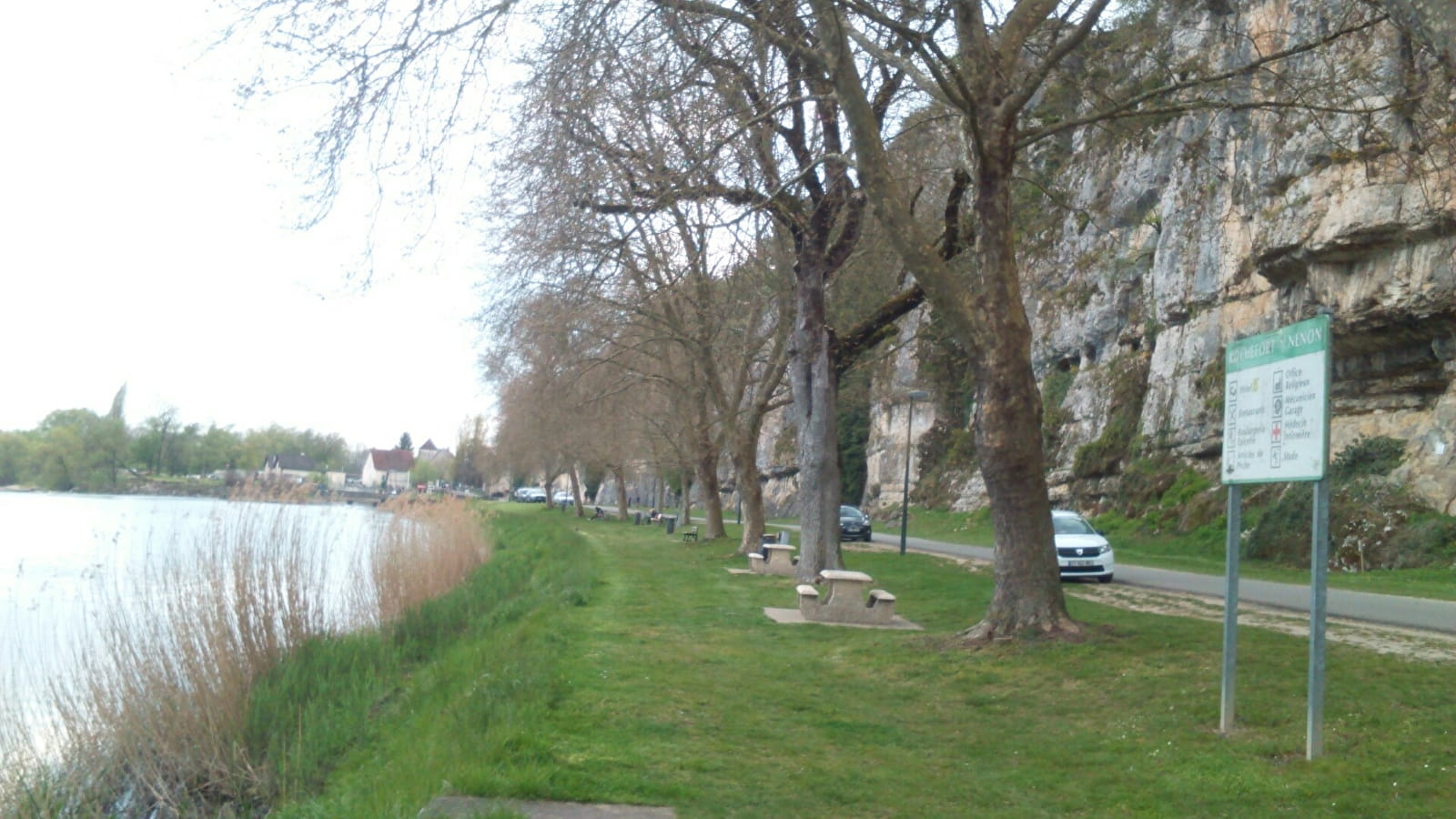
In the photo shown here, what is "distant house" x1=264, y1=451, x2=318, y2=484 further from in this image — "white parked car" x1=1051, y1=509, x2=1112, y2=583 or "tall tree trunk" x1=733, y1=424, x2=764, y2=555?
"white parked car" x1=1051, y1=509, x2=1112, y2=583

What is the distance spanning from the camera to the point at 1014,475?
1166cm

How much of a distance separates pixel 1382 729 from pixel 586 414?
105 ft

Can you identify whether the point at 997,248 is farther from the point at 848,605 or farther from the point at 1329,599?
the point at 1329,599

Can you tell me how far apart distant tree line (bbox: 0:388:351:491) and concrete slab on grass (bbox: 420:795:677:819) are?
3535 centimetres

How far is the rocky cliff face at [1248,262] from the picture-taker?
15508mm

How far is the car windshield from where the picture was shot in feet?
76.4

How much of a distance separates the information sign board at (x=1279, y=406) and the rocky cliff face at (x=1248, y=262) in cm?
428

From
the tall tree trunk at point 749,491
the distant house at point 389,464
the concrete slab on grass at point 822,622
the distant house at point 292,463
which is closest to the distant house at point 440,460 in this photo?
the distant house at point 389,464

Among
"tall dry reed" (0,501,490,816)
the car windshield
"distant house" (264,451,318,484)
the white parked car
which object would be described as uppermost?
"distant house" (264,451,318,484)

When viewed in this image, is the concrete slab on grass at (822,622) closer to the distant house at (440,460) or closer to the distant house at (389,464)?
the distant house at (389,464)

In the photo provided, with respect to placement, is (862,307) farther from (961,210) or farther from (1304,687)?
(1304,687)

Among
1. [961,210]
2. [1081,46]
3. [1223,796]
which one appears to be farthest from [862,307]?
[1223,796]

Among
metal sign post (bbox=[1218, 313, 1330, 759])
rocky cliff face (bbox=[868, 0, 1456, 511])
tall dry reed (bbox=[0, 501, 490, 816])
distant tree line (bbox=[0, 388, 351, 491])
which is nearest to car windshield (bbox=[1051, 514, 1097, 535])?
rocky cliff face (bbox=[868, 0, 1456, 511])

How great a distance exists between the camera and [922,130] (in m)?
19.1
